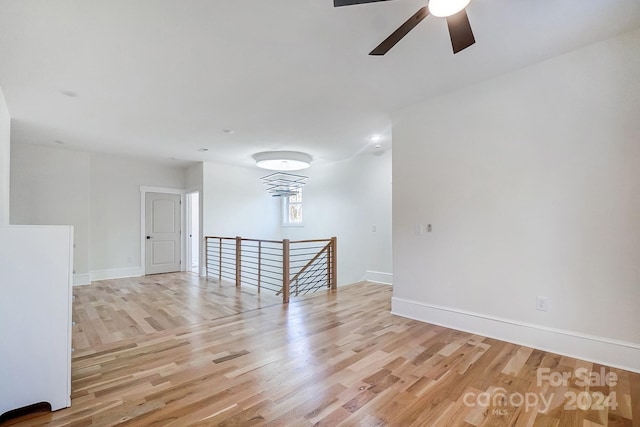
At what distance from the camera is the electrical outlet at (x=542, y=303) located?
102 inches

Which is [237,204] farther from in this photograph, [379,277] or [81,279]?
[379,277]

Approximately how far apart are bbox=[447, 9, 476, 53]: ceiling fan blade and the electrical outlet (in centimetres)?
224

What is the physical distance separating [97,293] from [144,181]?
270cm

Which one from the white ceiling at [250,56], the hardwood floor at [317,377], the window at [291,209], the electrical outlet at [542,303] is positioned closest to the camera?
the hardwood floor at [317,377]

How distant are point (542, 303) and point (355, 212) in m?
3.88

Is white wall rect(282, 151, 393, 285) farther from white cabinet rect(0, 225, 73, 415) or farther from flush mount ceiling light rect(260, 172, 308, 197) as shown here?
white cabinet rect(0, 225, 73, 415)

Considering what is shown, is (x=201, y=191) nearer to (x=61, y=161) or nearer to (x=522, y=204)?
(x=61, y=161)

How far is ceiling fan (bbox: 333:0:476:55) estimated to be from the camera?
153 centimetres

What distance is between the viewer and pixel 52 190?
533 cm

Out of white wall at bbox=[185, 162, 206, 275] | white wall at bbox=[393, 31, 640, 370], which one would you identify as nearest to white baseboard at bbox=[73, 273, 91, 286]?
white wall at bbox=[185, 162, 206, 275]

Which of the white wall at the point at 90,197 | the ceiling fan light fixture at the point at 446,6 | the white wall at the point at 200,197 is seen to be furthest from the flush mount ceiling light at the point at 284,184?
the ceiling fan light fixture at the point at 446,6

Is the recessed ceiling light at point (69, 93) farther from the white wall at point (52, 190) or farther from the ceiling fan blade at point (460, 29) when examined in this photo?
the ceiling fan blade at point (460, 29)

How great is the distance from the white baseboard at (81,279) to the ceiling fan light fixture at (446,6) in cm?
686

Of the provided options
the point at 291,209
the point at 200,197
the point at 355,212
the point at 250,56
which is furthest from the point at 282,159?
the point at 250,56
